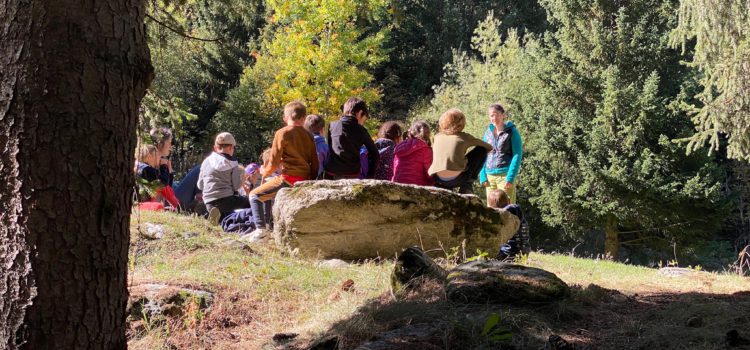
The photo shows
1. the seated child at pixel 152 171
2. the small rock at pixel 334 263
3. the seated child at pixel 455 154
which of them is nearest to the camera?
the small rock at pixel 334 263

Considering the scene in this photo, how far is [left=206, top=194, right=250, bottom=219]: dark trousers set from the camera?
29.8 feet

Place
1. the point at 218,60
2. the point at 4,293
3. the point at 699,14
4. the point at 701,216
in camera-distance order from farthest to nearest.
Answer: the point at 218,60 → the point at 701,216 → the point at 699,14 → the point at 4,293

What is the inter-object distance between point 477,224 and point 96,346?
184 inches

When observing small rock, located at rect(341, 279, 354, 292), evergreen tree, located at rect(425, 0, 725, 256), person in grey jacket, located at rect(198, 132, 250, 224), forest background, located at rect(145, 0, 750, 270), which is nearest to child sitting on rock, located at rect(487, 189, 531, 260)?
small rock, located at rect(341, 279, 354, 292)

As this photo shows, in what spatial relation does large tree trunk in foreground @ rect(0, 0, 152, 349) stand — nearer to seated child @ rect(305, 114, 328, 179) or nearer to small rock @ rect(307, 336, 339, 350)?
small rock @ rect(307, 336, 339, 350)

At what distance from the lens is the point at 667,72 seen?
69.9 feet

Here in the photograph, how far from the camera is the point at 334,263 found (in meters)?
6.34

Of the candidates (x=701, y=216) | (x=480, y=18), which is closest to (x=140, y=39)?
(x=701, y=216)

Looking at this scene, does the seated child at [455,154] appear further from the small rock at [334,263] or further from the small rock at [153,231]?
the small rock at [153,231]

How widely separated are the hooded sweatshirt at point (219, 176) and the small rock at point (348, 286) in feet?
13.3

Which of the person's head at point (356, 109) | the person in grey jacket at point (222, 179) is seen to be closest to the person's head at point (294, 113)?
the person's head at point (356, 109)

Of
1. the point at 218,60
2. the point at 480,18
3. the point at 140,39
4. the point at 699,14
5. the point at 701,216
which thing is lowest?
the point at 701,216

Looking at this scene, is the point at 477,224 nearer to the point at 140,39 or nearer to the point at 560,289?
the point at 560,289

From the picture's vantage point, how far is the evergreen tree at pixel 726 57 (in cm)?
812
